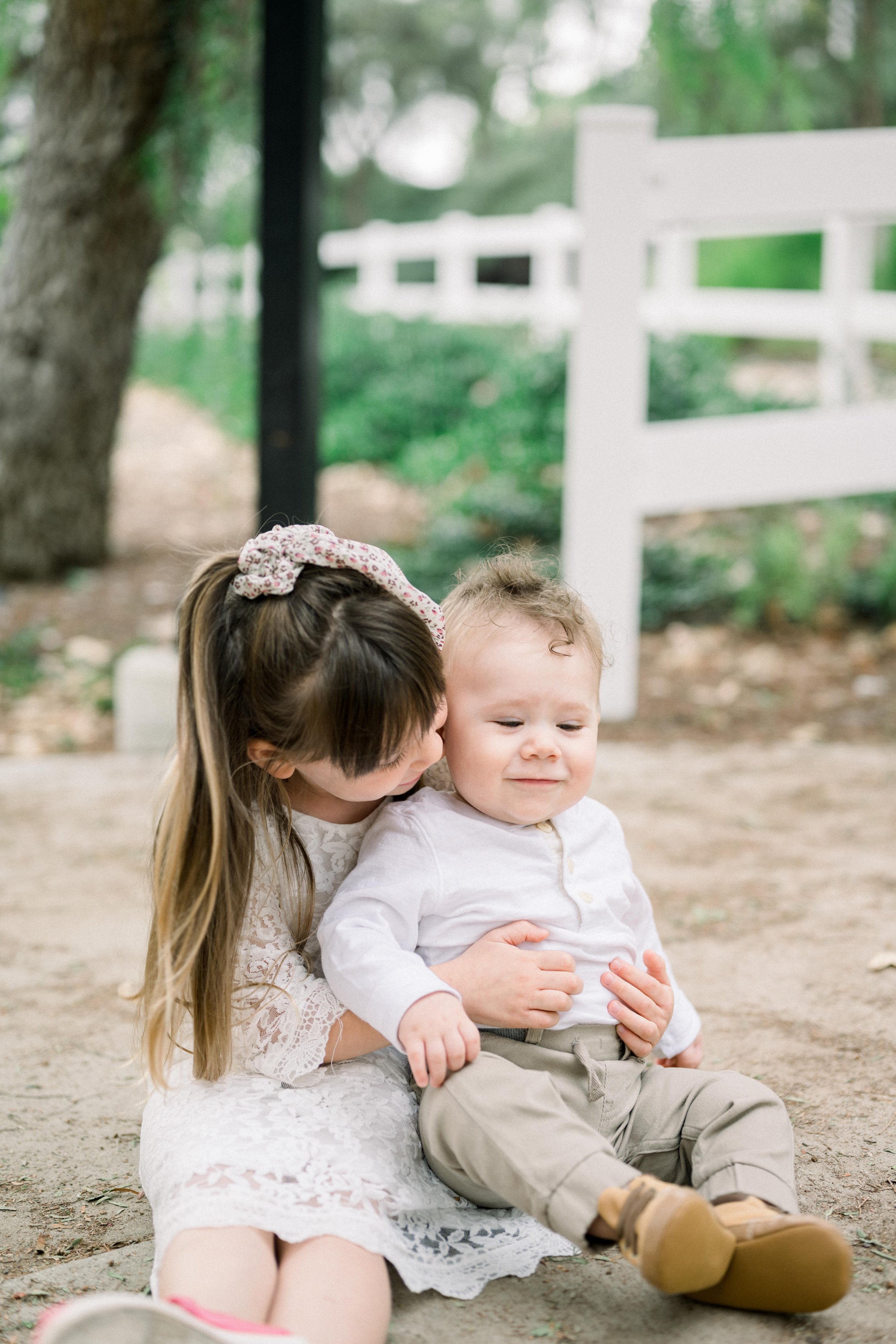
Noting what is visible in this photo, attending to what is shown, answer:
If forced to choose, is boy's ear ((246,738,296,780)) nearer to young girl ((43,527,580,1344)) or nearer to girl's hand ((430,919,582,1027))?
young girl ((43,527,580,1344))

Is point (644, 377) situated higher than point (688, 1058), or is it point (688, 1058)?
point (644, 377)

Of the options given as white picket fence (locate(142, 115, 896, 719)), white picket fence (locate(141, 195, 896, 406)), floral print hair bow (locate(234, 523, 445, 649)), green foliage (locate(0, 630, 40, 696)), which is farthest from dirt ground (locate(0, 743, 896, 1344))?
white picket fence (locate(141, 195, 896, 406))

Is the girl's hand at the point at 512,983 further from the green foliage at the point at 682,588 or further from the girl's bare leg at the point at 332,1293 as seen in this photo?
the green foliage at the point at 682,588

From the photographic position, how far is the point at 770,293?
9.55 metres

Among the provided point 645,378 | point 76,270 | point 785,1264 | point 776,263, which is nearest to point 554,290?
point 776,263

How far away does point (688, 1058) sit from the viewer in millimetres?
1853

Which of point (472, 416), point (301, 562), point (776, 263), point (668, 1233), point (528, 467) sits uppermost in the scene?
point (776, 263)

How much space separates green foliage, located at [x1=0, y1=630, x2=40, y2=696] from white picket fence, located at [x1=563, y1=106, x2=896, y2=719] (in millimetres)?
2049

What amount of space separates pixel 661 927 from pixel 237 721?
1.33 metres

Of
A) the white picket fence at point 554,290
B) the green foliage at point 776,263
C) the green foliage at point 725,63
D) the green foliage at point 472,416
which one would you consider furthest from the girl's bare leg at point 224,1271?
the green foliage at point 776,263

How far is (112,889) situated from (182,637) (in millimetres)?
1465

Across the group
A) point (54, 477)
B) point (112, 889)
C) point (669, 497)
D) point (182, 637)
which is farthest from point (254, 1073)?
point (54, 477)

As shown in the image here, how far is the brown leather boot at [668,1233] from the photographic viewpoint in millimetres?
1346

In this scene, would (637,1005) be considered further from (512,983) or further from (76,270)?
(76,270)
